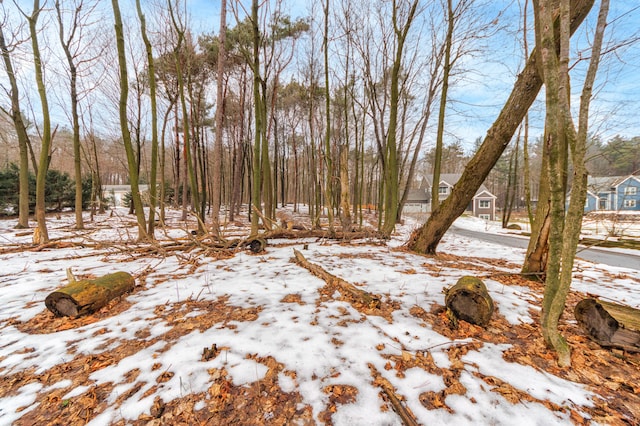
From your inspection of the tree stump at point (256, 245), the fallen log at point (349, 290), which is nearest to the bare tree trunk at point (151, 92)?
the tree stump at point (256, 245)

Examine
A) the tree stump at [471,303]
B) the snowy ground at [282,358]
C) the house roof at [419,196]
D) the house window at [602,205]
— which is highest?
the house roof at [419,196]

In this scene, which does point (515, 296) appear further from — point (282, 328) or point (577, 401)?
point (282, 328)

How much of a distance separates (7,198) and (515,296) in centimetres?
2108

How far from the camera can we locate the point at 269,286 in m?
3.41

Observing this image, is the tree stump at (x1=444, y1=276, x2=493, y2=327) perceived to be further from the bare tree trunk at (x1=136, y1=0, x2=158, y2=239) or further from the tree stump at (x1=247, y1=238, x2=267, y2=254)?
the bare tree trunk at (x1=136, y1=0, x2=158, y2=239)

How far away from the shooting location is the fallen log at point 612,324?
1.88 meters

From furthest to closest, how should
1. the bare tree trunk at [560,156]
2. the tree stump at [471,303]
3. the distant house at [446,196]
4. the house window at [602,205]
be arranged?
the distant house at [446,196] < the tree stump at [471,303] < the bare tree trunk at [560,156] < the house window at [602,205]

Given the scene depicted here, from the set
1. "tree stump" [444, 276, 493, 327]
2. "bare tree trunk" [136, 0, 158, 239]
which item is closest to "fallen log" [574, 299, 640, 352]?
"tree stump" [444, 276, 493, 327]

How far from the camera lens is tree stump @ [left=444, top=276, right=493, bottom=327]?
2.30m

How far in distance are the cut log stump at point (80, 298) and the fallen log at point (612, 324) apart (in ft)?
16.5

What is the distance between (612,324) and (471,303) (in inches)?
39.7

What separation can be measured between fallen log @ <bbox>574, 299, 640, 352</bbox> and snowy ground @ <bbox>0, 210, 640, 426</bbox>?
16cm

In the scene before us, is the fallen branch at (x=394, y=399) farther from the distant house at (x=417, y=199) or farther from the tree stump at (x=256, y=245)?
the distant house at (x=417, y=199)

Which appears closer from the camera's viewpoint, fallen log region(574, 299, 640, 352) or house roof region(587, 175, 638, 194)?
fallen log region(574, 299, 640, 352)
